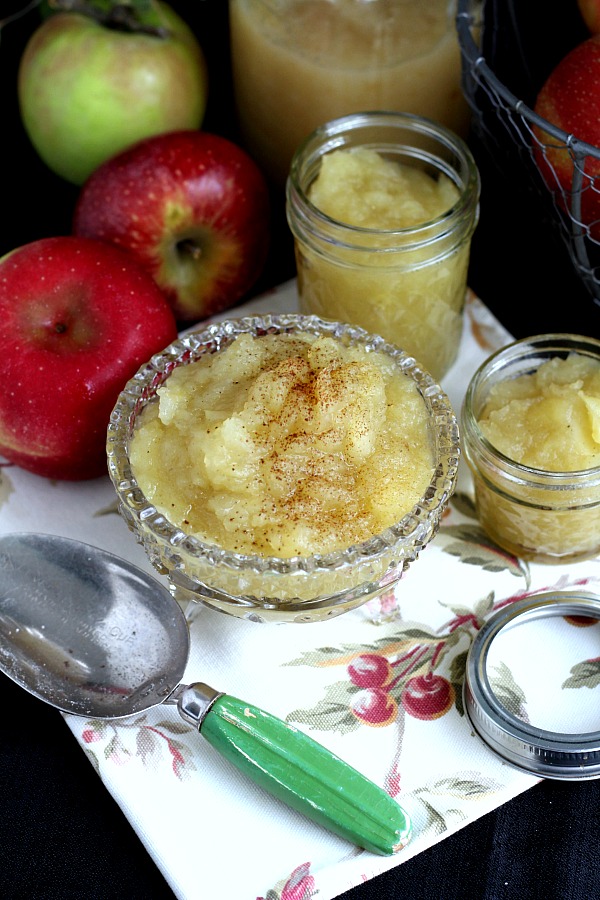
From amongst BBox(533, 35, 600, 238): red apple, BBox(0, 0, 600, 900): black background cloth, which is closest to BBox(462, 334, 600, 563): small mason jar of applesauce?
BBox(533, 35, 600, 238): red apple

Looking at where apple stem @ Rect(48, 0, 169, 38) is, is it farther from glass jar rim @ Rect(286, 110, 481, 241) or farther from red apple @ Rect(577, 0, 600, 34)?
red apple @ Rect(577, 0, 600, 34)

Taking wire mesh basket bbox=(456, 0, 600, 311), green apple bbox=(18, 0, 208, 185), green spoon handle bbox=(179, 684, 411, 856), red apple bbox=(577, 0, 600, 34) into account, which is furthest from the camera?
green apple bbox=(18, 0, 208, 185)

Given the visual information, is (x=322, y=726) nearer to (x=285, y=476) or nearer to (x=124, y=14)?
(x=285, y=476)

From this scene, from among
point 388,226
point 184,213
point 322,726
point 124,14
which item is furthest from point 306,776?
point 124,14

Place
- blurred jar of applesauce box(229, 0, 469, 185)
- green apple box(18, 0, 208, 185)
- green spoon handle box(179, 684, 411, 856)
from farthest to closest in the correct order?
1. green apple box(18, 0, 208, 185)
2. blurred jar of applesauce box(229, 0, 469, 185)
3. green spoon handle box(179, 684, 411, 856)

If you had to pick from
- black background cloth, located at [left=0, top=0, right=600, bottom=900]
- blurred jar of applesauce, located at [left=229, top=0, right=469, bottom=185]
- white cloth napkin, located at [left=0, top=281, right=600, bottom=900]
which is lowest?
black background cloth, located at [left=0, top=0, right=600, bottom=900]

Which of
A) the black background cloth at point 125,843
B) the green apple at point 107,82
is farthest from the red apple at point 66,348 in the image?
the green apple at point 107,82
